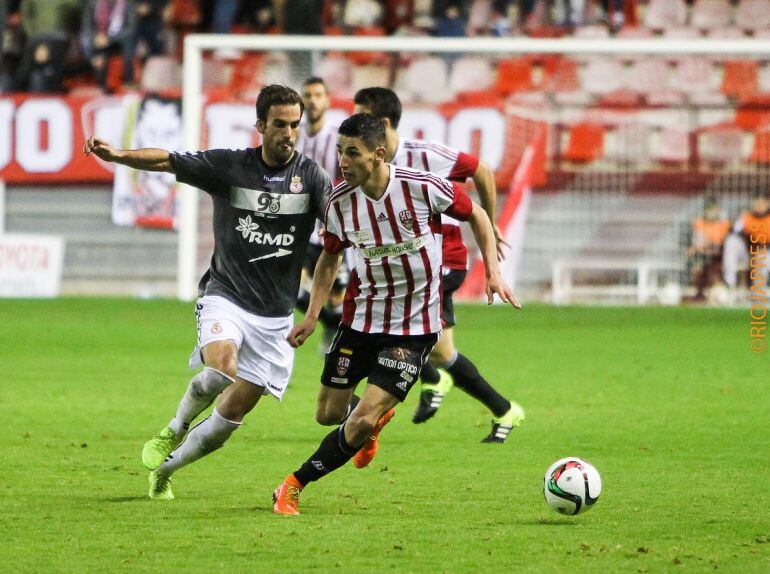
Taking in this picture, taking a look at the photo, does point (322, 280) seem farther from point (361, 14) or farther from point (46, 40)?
point (46, 40)

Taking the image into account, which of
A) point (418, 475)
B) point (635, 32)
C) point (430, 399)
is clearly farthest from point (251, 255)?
point (635, 32)

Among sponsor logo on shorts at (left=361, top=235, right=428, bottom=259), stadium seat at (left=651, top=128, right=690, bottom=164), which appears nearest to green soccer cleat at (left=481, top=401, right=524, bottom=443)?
sponsor logo on shorts at (left=361, top=235, right=428, bottom=259)

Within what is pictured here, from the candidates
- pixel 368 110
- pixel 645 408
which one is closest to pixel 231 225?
pixel 368 110

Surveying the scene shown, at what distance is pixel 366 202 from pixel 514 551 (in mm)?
1761

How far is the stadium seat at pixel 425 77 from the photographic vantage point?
18672 mm

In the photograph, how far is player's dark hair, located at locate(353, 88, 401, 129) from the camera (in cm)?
844

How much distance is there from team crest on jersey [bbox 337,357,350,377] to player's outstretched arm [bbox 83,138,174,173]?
1145 millimetres

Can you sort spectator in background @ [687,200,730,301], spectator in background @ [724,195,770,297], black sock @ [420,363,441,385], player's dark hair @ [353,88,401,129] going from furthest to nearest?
spectator in background @ [687,200,730,301], spectator in background @ [724,195,770,297], black sock @ [420,363,441,385], player's dark hair @ [353,88,401,129]

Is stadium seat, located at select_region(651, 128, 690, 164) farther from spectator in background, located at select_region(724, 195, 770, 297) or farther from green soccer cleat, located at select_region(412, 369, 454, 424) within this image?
green soccer cleat, located at select_region(412, 369, 454, 424)

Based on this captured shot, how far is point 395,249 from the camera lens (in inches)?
255

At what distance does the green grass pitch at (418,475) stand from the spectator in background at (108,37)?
26.8 feet

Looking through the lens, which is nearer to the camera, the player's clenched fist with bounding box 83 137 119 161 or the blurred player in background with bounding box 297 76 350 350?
the player's clenched fist with bounding box 83 137 119 161

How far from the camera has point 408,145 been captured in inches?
348

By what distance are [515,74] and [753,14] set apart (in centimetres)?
413
